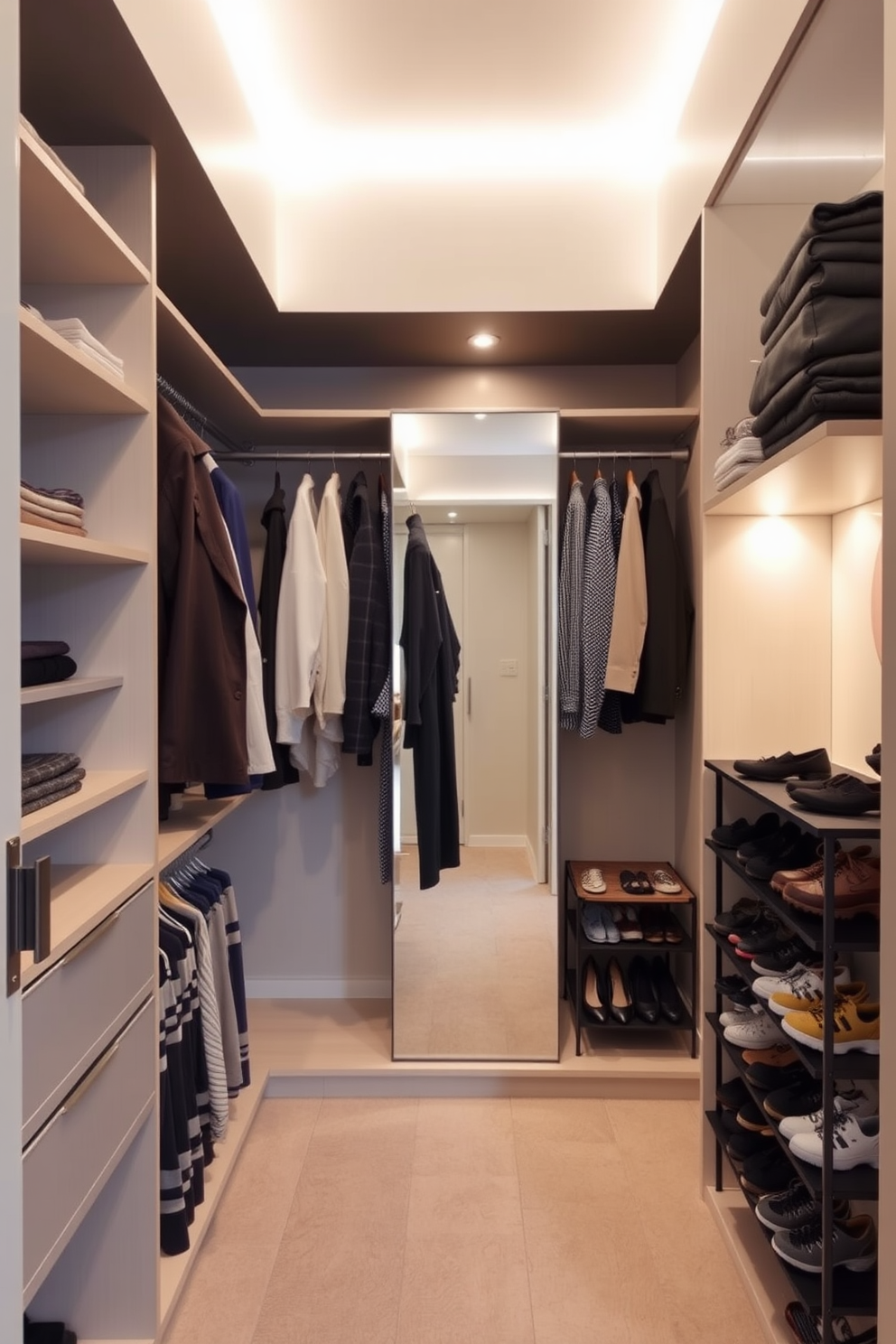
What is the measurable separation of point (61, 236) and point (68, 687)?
76 centimetres

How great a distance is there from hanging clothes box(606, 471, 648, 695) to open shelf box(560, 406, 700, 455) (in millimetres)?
355

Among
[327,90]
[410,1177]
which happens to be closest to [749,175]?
[327,90]

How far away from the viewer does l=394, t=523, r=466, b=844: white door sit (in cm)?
264

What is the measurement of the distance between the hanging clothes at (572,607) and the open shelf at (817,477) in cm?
70

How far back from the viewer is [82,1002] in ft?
4.35

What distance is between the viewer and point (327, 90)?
2.19 metres

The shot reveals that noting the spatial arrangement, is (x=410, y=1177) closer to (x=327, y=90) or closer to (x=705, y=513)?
(x=705, y=513)

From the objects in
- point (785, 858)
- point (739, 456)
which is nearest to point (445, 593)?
point (739, 456)

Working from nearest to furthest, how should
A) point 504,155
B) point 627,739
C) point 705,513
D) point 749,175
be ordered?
point 749,175
point 705,513
point 504,155
point 627,739

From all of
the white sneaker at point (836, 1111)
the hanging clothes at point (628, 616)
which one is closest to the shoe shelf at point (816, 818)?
the white sneaker at point (836, 1111)

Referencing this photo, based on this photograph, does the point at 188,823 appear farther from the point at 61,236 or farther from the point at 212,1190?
the point at 61,236

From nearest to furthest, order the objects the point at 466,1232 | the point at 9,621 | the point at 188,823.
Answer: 1. the point at 9,621
2. the point at 466,1232
3. the point at 188,823

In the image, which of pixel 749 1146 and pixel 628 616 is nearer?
pixel 749 1146

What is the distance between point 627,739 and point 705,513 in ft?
3.76
